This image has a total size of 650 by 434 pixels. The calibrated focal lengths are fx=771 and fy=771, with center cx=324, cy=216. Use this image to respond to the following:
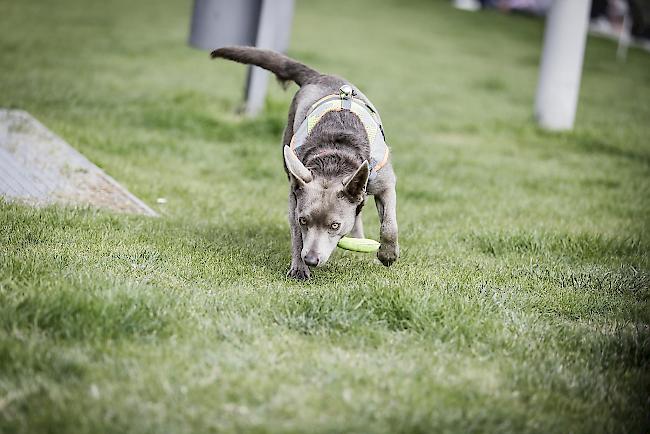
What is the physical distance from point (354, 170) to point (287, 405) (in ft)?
7.91

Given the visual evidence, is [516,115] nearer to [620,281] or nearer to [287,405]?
[620,281]

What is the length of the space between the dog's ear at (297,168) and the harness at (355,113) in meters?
0.43

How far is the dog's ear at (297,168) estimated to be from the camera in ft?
17.2

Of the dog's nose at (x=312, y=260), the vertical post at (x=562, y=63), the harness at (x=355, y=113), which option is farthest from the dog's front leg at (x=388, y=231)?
the vertical post at (x=562, y=63)

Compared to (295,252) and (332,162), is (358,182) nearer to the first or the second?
(332,162)

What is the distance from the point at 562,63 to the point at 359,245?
24.7 ft

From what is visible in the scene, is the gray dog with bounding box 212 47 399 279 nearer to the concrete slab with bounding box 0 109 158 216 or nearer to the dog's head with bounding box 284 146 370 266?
the dog's head with bounding box 284 146 370 266

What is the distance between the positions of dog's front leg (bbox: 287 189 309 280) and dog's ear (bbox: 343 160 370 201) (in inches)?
21.2

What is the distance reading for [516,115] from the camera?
43.4ft

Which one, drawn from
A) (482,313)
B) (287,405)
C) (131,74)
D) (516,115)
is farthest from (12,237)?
(516,115)

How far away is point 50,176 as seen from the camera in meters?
6.81

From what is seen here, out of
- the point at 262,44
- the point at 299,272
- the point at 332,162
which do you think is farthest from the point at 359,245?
the point at 262,44

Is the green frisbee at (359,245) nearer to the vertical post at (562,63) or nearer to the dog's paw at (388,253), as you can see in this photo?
the dog's paw at (388,253)

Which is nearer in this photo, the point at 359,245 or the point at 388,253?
the point at 359,245
